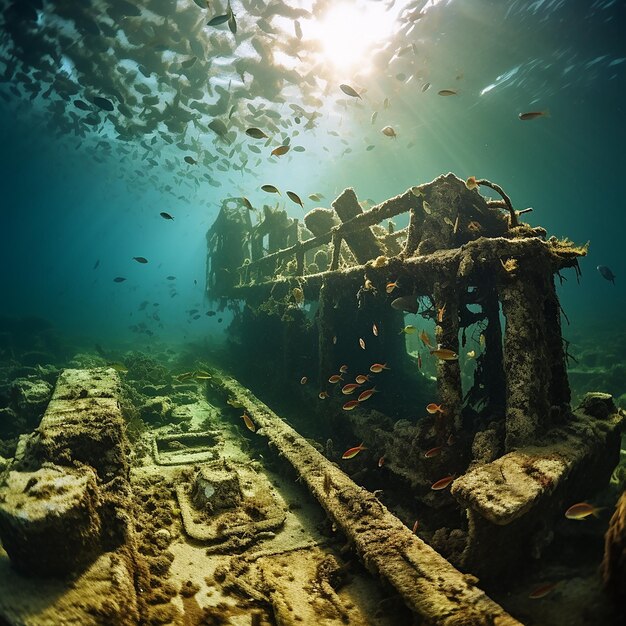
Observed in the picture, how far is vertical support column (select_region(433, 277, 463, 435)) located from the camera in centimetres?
434

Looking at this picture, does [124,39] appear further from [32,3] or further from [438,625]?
[438,625]

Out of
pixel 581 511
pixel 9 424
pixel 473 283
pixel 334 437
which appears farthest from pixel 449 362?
pixel 9 424

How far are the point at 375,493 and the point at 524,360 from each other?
2607mm

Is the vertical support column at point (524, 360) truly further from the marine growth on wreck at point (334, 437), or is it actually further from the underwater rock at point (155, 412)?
the underwater rock at point (155, 412)

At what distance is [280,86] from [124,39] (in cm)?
772

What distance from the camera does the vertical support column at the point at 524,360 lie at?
377 cm

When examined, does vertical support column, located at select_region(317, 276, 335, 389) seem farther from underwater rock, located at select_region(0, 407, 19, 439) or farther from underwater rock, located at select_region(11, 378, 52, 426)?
underwater rock, located at select_region(0, 407, 19, 439)

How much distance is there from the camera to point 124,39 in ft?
53.0

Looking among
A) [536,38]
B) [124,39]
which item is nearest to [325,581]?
[124,39]

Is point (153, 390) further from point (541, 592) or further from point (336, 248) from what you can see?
point (541, 592)

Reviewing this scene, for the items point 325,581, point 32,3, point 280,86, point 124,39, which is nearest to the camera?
point 325,581

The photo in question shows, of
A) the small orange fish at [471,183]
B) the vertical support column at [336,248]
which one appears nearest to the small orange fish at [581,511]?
the small orange fish at [471,183]

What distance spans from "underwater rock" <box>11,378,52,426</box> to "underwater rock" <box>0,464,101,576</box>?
582cm

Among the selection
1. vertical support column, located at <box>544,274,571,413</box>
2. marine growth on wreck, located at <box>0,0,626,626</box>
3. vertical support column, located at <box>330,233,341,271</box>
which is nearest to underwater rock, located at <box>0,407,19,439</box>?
marine growth on wreck, located at <box>0,0,626,626</box>
